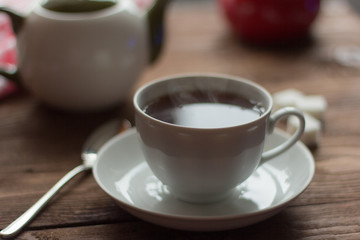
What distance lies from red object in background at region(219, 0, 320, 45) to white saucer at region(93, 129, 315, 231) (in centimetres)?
55

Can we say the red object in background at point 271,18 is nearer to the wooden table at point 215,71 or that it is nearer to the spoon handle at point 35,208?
the wooden table at point 215,71

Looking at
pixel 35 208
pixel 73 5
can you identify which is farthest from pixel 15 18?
pixel 35 208

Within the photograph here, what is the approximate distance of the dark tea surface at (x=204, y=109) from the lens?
62 cm

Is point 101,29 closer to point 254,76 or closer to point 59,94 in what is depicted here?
point 59,94

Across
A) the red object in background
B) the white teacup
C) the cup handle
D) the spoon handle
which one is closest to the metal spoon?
the spoon handle

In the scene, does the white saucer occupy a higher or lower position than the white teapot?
lower

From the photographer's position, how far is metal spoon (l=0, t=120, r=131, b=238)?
0.59 meters

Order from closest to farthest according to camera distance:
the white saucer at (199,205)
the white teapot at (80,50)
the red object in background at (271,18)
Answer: the white saucer at (199,205)
the white teapot at (80,50)
the red object in background at (271,18)

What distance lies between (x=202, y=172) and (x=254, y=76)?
55 cm

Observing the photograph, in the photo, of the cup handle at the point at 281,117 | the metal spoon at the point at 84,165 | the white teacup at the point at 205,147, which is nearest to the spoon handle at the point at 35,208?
the metal spoon at the point at 84,165

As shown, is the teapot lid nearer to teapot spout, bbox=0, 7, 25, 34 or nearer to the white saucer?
teapot spout, bbox=0, 7, 25, 34

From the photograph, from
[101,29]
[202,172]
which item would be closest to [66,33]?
[101,29]

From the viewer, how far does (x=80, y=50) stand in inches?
33.0

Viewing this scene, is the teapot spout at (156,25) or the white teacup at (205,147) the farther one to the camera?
the teapot spout at (156,25)
